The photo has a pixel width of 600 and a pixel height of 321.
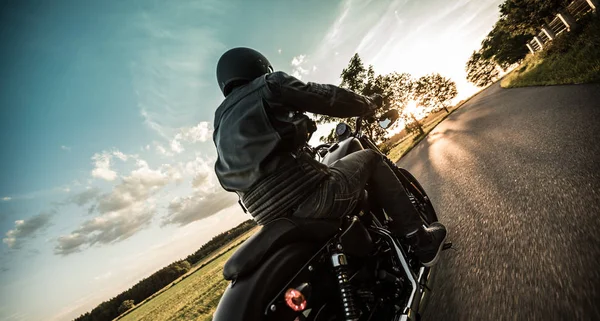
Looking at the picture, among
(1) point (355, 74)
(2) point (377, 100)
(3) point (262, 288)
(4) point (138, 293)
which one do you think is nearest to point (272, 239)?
(3) point (262, 288)

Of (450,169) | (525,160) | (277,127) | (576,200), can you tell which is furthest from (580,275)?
(450,169)

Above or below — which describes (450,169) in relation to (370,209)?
below

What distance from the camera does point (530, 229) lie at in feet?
7.62

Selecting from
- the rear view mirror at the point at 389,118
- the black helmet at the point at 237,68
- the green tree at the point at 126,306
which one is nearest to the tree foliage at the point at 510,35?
the rear view mirror at the point at 389,118

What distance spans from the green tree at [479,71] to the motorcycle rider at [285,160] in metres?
72.7

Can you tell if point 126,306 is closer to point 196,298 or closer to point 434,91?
point 196,298

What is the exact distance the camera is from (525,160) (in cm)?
389

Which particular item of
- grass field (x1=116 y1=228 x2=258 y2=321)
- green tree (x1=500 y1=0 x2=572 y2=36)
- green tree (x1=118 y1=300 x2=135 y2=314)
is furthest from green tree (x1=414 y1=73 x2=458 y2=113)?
green tree (x1=118 y1=300 x2=135 y2=314)

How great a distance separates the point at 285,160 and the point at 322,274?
2.48 feet

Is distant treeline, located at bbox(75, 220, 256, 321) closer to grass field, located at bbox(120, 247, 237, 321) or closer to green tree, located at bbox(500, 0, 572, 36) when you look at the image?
grass field, located at bbox(120, 247, 237, 321)

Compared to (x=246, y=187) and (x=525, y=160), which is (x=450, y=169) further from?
(x=246, y=187)

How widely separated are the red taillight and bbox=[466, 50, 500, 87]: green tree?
2911 inches

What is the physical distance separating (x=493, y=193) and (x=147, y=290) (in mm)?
68304

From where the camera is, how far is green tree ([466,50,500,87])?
194ft
